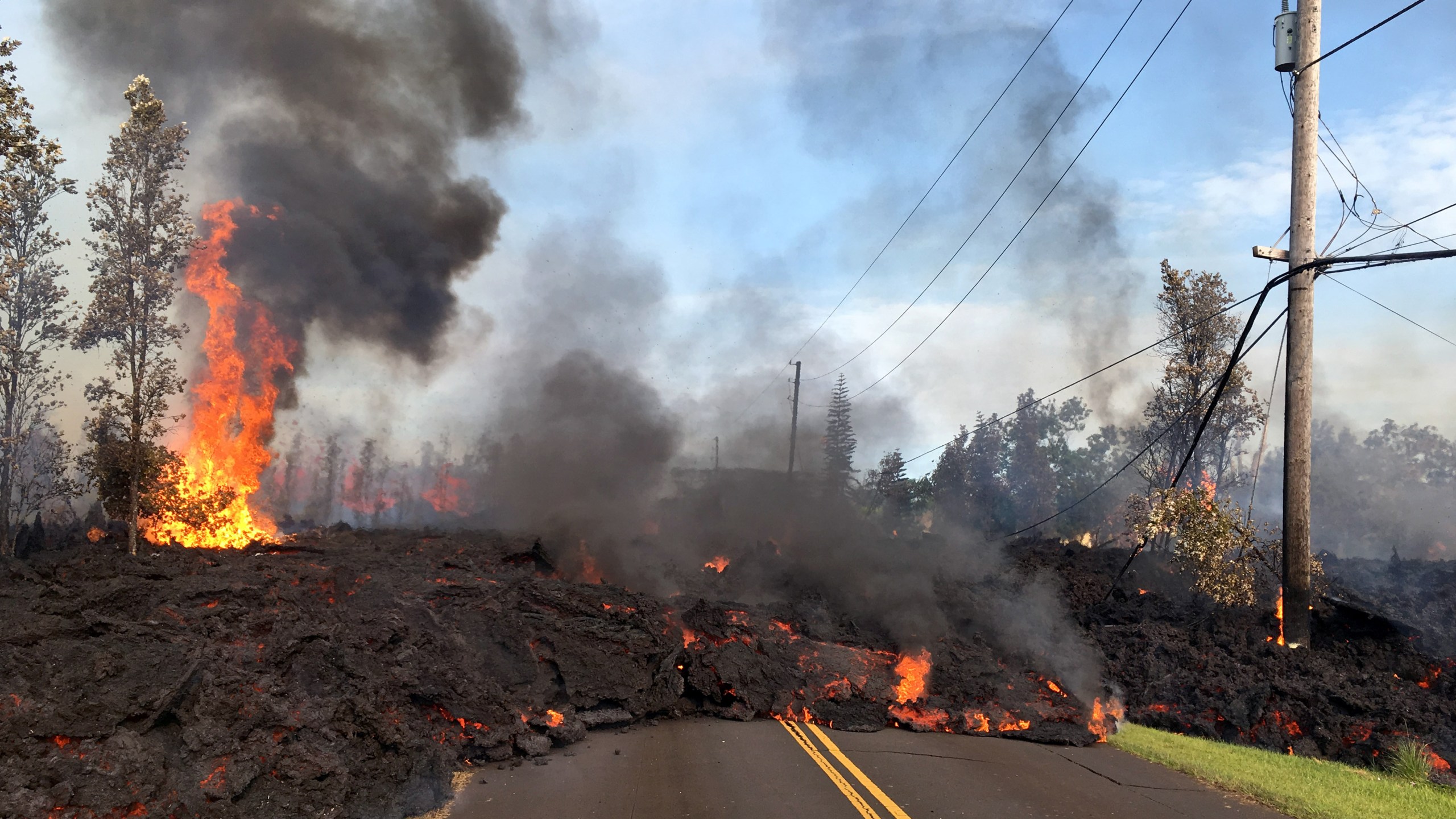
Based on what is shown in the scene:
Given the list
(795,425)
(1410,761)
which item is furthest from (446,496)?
(1410,761)

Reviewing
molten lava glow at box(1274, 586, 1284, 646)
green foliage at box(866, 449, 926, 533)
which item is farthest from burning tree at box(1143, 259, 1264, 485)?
green foliage at box(866, 449, 926, 533)

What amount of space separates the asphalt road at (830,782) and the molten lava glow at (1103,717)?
63 centimetres

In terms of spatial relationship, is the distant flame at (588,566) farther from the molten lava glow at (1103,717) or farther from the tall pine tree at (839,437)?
the tall pine tree at (839,437)

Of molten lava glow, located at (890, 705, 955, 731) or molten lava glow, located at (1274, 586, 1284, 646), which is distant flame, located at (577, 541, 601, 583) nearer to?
molten lava glow, located at (890, 705, 955, 731)

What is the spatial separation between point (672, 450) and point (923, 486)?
32.4 metres

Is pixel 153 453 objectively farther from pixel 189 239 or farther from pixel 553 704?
pixel 553 704

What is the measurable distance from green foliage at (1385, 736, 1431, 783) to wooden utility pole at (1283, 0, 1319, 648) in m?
2.93

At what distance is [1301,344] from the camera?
12445mm

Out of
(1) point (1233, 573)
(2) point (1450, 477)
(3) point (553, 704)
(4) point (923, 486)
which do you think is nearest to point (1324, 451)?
(2) point (1450, 477)

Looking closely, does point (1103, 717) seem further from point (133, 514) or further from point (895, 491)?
point (895, 491)

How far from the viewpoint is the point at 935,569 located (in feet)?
71.9

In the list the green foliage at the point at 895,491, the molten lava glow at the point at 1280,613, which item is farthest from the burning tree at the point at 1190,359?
the green foliage at the point at 895,491

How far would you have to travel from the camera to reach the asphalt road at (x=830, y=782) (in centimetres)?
776

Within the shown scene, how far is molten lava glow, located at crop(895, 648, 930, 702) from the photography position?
12859 millimetres
